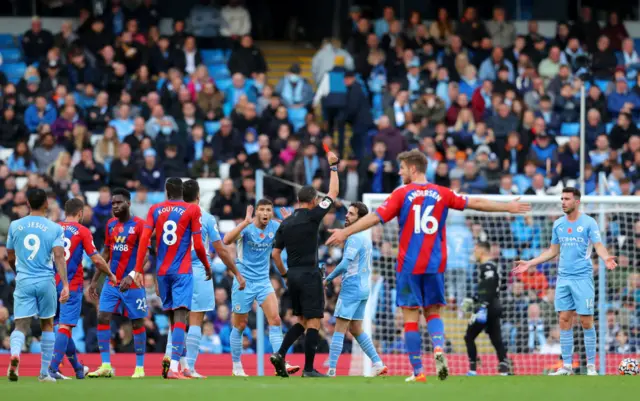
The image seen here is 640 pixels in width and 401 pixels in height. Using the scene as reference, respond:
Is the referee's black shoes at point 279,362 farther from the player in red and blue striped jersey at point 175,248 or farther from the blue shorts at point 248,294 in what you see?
the blue shorts at point 248,294

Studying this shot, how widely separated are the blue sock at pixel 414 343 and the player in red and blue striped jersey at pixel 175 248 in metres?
2.66

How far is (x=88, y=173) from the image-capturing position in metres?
22.8

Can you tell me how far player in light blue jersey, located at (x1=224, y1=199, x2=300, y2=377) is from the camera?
49.9ft

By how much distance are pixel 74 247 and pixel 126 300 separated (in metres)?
0.89

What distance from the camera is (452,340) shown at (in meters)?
20.8

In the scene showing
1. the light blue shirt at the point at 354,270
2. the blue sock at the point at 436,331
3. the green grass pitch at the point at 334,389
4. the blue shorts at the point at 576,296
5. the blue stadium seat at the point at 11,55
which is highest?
the blue stadium seat at the point at 11,55

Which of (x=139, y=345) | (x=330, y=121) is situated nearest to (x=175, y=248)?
(x=139, y=345)

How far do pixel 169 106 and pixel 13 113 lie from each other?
10.2 ft

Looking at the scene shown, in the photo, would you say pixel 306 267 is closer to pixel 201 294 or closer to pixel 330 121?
pixel 201 294

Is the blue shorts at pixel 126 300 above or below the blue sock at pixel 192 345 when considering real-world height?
above

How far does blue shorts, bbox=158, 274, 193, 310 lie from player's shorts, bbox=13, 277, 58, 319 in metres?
1.29

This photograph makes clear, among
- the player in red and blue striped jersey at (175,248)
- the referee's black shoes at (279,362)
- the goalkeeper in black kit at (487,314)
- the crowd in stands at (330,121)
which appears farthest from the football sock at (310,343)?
the crowd in stands at (330,121)

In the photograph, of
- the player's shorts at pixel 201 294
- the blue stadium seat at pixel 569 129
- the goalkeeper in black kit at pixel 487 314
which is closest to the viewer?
the player's shorts at pixel 201 294

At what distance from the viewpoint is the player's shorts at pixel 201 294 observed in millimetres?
14648
